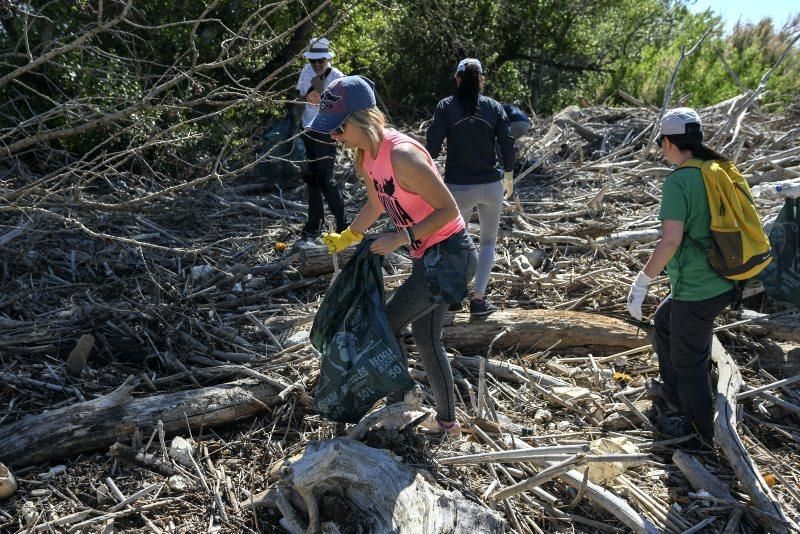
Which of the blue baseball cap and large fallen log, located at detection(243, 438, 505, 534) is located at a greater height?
the blue baseball cap

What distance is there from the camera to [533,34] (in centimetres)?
1479

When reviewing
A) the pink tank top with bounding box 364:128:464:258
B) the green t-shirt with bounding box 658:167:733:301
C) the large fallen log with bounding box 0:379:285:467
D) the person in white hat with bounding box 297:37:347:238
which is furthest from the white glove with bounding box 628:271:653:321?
the person in white hat with bounding box 297:37:347:238

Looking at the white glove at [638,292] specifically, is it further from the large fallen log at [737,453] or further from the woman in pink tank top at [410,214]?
the woman in pink tank top at [410,214]

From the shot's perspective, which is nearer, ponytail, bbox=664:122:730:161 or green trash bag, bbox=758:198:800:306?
ponytail, bbox=664:122:730:161

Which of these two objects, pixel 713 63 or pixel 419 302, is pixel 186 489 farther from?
pixel 713 63

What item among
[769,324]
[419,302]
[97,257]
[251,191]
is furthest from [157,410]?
[251,191]

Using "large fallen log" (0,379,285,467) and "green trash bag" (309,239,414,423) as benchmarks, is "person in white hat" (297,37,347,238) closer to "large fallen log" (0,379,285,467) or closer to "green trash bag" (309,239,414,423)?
"large fallen log" (0,379,285,467)

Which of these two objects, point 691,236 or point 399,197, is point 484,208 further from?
point 399,197

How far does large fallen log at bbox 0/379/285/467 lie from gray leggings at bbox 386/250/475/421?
95 centimetres

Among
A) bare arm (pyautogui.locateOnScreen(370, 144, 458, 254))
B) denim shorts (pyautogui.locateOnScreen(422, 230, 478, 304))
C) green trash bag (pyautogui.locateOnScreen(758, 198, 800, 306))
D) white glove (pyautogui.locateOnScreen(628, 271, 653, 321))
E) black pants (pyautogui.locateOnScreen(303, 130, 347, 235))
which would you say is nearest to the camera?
bare arm (pyautogui.locateOnScreen(370, 144, 458, 254))

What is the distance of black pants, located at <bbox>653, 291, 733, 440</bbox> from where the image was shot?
13.2 feet

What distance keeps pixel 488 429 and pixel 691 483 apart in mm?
1074

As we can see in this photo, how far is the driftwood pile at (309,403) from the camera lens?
3.56m

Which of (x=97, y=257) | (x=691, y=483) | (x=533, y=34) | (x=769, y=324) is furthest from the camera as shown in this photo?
(x=533, y=34)
